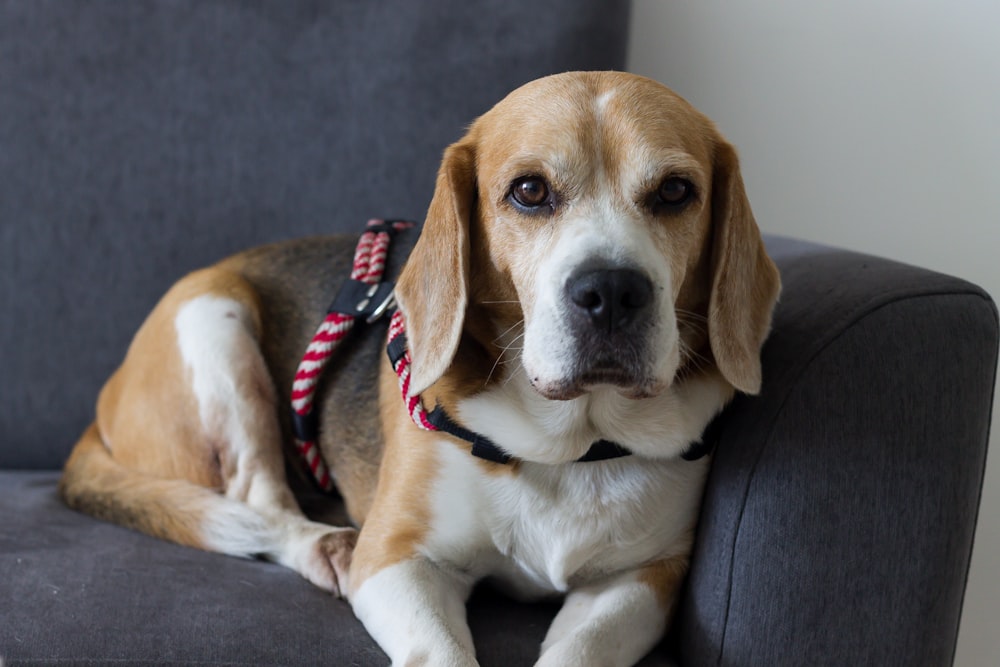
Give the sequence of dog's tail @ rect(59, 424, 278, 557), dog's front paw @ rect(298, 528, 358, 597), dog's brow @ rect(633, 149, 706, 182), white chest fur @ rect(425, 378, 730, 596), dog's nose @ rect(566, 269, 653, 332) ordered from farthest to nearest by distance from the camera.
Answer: dog's tail @ rect(59, 424, 278, 557)
dog's front paw @ rect(298, 528, 358, 597)
white chest fur @ rect(425, 378, 730, 596)
dog's brow @ rect(633, 149, 706, 182)
dog's nose @ rect(566, 269, 653, 332)

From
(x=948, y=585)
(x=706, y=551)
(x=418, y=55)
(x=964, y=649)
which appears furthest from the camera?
(x=964, y=649)

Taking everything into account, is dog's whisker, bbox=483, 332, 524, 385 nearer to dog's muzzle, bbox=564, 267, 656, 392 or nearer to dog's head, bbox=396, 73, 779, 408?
dog's head, bbox=396, 73, 779, 408

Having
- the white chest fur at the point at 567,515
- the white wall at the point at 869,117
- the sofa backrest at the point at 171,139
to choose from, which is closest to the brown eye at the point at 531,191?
the white chest fur at the point at 567,515

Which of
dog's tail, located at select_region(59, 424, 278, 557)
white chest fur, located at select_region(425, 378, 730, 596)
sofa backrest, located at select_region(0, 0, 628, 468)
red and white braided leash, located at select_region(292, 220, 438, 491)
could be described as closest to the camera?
white chest fur, located at select_region(425, 378, 730, 596)

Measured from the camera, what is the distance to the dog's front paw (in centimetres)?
174

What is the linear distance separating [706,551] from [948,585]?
1.11ft

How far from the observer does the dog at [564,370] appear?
1396mm

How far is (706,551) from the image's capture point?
1538 millimetres

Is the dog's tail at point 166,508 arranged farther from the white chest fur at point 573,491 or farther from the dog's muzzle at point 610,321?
the dog's muzzle at point 610,321

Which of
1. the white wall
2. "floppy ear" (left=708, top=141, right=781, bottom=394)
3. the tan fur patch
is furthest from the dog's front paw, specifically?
the white wall

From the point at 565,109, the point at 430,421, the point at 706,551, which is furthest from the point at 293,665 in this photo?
the point at 565,109

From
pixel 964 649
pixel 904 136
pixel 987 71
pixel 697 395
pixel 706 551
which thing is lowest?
pixel 964 649

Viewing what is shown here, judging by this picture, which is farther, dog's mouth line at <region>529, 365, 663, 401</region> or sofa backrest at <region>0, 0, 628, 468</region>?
sofa backrest at <region>0, 0, 628, 468</region>

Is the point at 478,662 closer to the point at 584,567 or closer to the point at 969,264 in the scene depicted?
the point at 584,567
